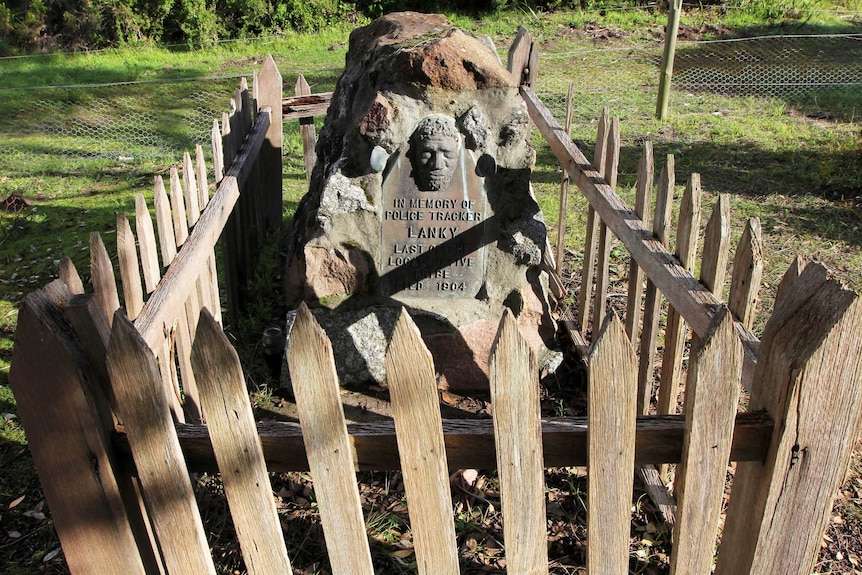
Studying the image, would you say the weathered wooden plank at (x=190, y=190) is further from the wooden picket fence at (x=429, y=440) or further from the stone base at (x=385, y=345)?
the wooden picket fence at (x=429, y=440)

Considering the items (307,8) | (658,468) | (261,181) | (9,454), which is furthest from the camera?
(307,8)

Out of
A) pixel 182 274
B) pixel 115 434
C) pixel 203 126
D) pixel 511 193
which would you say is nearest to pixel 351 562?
pixel 115 434

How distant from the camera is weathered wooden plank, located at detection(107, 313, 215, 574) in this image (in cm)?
140

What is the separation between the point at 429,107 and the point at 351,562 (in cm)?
244

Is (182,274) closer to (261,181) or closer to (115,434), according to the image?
(115,434)

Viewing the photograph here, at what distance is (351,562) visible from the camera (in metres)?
1.63

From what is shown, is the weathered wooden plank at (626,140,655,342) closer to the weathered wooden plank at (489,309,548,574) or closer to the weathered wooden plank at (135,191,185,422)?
the weathered wooden plank at (489,309,548,574)

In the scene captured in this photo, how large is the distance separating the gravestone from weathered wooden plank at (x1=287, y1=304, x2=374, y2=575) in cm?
216

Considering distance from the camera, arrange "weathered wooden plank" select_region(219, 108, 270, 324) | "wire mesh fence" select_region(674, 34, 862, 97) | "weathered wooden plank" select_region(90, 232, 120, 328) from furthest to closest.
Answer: "wire mesh fence" select_region(674, 34, 862, 97) < "weathered wooden plank" select_region(219, 108, 270, 324) < "weathered wooden plank" select_region(90, 232, 120, 328)

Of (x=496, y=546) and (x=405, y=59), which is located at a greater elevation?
(x=405, y=59)

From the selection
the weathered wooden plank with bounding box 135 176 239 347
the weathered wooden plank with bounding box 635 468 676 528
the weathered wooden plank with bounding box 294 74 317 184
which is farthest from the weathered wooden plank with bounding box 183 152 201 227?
the weathered wooden plank with bounding box 294 74 317 184

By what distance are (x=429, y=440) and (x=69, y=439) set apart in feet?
2.52

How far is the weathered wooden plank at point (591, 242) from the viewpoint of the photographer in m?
3.56

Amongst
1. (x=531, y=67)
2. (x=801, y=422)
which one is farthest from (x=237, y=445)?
(x=531, y=67)
